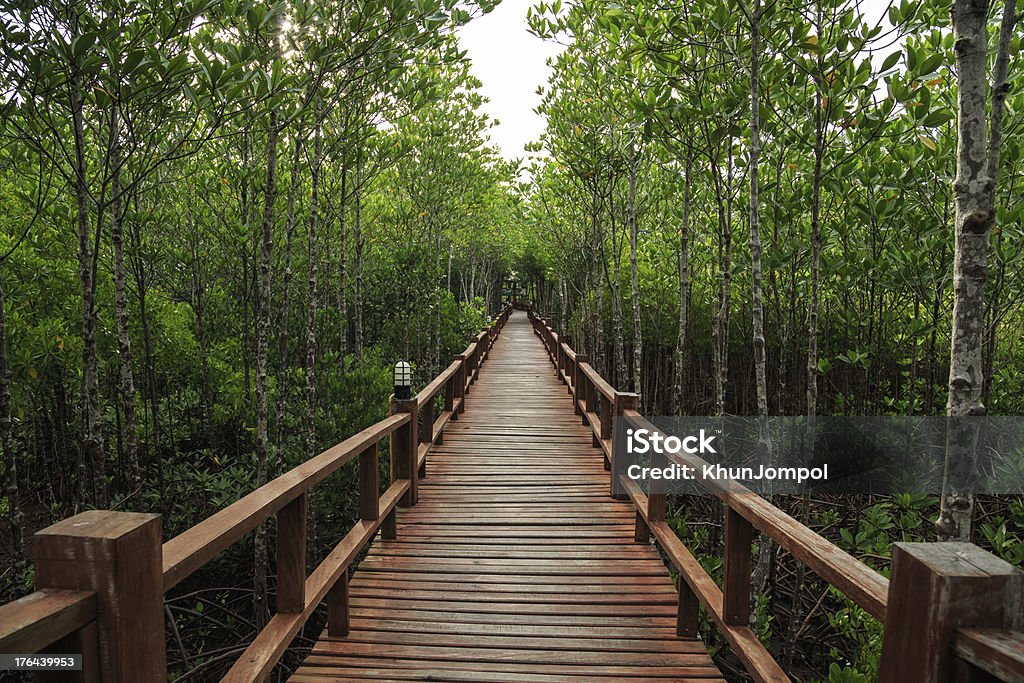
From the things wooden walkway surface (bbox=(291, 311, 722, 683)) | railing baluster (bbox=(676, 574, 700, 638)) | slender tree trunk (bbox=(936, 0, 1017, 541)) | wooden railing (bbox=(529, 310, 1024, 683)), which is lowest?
wooden walkway surface (bbox=(291, 311, 722, 683))

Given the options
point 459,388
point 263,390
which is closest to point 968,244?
point 263,390

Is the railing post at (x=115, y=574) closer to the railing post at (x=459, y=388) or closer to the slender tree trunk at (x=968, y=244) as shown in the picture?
the slender tree trunk at (x=968, y=244)

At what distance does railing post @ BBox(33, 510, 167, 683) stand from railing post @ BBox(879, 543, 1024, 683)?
4.83ft

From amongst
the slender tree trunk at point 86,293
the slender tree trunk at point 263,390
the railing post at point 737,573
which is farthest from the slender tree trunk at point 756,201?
the slender tree trunk at point 86,293

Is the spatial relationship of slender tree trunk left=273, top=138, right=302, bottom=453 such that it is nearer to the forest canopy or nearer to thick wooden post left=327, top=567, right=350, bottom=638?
the forest canopy

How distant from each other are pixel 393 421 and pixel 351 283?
1141 centimetres

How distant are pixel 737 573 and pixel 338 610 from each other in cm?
183

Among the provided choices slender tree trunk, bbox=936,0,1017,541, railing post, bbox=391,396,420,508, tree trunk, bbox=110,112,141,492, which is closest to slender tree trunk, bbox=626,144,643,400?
→ railing post, bbox=391,396,420,508

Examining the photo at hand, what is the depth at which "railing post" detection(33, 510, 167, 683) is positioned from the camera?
1082 mm

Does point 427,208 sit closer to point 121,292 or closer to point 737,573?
point 121,292

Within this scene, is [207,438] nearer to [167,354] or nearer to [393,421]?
[167,354]

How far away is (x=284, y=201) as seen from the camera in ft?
31.5

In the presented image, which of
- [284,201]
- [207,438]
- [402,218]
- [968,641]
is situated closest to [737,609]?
[968,641]

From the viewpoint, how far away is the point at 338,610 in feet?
9.11
